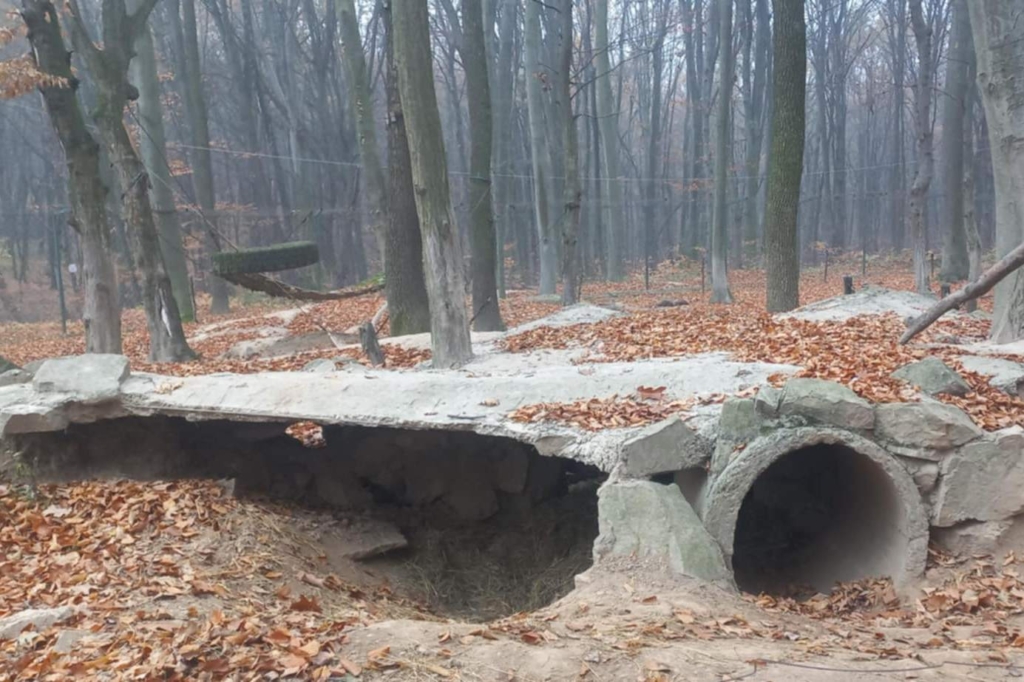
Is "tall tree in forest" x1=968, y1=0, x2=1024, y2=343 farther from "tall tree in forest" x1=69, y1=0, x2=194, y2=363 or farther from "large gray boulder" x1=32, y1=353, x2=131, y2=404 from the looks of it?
"tall tree in forest" x1=69, y1=0, x2=194, y2=363

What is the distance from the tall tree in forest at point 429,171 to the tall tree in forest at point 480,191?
3702 mm

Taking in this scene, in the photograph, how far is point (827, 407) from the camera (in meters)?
5.85

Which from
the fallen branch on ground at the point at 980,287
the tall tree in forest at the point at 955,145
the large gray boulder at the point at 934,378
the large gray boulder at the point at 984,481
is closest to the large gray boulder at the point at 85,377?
the large gray boulder at the point at 934,378

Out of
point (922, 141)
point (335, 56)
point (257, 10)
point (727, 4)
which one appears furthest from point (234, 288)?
point (922, 141)

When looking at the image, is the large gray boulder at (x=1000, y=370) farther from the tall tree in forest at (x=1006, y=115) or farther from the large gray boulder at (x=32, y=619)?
the large gray boulder at (x=32, y=619)

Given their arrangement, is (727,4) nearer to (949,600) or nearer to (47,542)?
(949,600)

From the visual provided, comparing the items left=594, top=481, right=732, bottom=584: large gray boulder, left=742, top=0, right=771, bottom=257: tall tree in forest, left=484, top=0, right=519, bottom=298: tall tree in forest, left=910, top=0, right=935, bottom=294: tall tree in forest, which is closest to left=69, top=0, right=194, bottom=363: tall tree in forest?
left=594, top=481, right=732, bottom=584: large gray boulder

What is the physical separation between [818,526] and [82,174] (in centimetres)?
912

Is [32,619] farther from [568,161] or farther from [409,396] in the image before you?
[568,161]

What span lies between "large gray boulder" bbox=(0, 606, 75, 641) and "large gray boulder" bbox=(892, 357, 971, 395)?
566 centimetres

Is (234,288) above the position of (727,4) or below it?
below

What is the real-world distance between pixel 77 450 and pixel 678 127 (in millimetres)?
47790

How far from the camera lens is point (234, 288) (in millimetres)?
27797

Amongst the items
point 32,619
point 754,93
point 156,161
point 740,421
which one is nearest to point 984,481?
point 740,421
